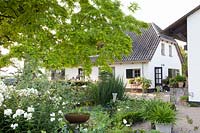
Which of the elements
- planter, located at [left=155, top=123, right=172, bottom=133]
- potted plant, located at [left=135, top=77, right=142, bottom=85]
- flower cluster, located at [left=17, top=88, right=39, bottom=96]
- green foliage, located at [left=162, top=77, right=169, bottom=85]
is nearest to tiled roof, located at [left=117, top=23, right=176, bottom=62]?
potted plant, located at [left=135, top=77, right=142, bottom=85]

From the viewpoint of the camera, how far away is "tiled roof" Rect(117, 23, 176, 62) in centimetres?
3250

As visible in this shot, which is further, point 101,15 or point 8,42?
point 8,42

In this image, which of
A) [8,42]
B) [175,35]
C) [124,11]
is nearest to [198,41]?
[175,35]

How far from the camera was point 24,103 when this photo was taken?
182 inches

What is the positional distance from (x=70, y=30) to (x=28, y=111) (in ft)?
29.8

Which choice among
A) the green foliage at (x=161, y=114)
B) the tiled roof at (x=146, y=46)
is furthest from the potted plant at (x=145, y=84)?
the green foliage at (x=161, y=114)

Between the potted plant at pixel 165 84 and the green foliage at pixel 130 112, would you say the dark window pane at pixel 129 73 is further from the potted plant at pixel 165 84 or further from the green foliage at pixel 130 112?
the green foliage at pixel 130 112

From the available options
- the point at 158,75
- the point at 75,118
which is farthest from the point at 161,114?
the point at 158,75

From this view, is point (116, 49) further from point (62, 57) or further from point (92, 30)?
point (62, 57)

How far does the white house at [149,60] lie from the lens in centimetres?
3250

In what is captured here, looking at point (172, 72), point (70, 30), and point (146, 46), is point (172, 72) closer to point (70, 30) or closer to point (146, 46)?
point (146, 46)

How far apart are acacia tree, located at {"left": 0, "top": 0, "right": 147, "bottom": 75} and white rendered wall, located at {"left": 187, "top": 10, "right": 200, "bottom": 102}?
2761 millimetres

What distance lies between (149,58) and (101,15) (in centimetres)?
1886

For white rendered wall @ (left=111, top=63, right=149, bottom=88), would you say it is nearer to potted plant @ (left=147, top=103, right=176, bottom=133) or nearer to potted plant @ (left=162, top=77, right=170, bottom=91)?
potted plant @ (left=162, top=77, right=170, bottom=91)
